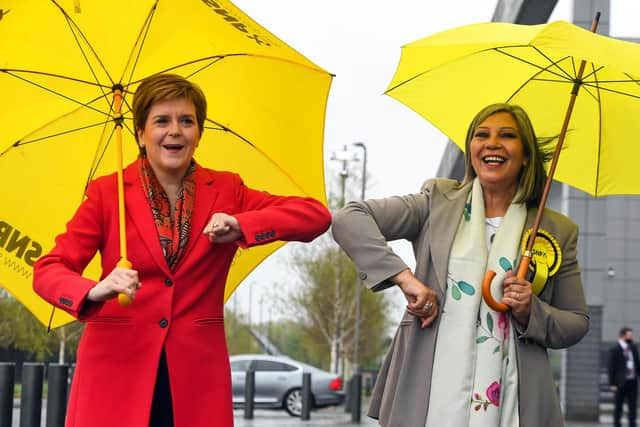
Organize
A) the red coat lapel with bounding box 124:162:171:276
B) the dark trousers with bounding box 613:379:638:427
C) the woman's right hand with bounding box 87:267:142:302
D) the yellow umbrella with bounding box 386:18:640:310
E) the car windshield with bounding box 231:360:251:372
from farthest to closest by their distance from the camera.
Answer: the car windshield with bounding box 231:360:251:372
the dark trousers with bounding box 613:379:638:427
the yellow umbrella with bounding box 386:18:640:310
the red coat lapel with bounding box 124:162:171:276
the woman's right hand with bounding box 87:267:142:302

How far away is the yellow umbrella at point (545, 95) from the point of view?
603 cm

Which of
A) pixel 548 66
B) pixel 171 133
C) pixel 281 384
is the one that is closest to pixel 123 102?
pixel 171 133

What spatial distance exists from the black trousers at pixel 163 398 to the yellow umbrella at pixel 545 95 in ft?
6.74

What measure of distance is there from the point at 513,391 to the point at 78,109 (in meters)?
2.04

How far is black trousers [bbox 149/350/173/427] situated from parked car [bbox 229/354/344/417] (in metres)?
25.4

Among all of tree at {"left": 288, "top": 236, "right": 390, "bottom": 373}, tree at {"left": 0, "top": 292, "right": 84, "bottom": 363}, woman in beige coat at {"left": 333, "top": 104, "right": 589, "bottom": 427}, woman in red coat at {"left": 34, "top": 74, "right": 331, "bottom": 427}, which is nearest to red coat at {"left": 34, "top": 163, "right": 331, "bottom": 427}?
woman in red coat at {"left": 34, "top": 74, "right": 331, "bottom": 427}

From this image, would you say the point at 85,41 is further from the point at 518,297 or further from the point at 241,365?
the point at 241,365

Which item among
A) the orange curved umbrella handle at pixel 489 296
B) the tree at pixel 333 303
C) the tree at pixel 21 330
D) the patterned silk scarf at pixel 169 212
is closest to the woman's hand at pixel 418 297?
the orange curved umbrella handle at pixel 489 296

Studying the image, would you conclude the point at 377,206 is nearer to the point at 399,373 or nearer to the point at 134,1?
the point at 399,373

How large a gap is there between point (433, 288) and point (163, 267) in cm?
110

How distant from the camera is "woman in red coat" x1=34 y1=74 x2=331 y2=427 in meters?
4.45

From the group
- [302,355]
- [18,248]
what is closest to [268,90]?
[18,248]

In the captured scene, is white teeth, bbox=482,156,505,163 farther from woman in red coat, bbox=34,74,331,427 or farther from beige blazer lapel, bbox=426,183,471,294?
woman in red coat, bbox=34,74,331,427

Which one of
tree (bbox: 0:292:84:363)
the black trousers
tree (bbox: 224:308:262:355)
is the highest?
the black trousers
